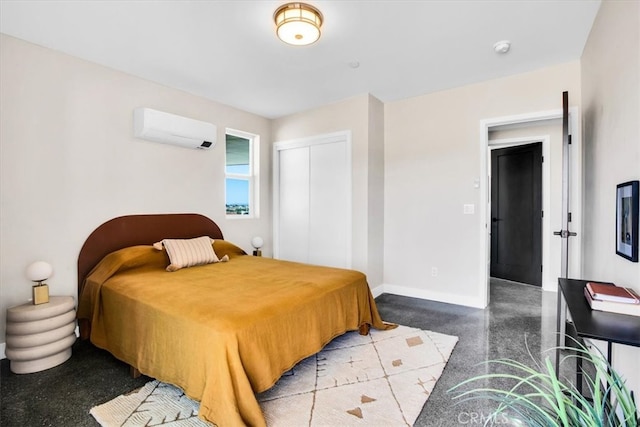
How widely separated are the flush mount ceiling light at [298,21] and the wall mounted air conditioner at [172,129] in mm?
1670

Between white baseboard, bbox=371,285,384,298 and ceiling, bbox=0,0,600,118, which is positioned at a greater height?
ceiling, bbox=0,0,600,118

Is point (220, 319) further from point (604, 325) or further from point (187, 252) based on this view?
point (604, 325)

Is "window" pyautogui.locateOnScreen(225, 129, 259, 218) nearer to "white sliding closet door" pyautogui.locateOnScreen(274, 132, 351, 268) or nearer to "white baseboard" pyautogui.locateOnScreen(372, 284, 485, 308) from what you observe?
"white sliding closet door" pyautogui.locateOnScreen(274, 132, 351, 268)

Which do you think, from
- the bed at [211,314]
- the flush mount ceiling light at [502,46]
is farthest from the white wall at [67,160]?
the flush mount ceiling light at [502,46]

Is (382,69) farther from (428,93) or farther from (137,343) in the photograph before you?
(137,343)

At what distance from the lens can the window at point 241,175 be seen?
4293 mm

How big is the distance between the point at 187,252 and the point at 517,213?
4.71 meters

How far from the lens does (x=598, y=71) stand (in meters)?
2.27

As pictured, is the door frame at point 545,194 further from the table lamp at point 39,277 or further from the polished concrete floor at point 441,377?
the table lamp at point 39,277

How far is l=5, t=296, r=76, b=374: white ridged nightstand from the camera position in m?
2.19

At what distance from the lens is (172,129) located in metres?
3.32

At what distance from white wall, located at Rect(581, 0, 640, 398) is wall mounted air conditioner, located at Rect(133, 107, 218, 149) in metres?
3.57

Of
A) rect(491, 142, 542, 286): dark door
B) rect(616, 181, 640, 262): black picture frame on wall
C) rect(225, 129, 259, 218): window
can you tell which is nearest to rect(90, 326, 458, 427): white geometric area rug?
rect(616, 181, 640, 262): black picture frame on wall

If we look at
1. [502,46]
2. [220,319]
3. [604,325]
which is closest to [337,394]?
[220,319]
